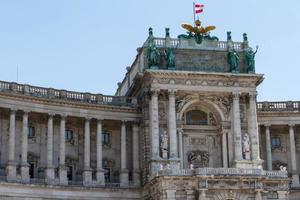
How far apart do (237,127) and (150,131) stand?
8375mm

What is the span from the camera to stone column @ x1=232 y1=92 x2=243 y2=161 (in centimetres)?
6469

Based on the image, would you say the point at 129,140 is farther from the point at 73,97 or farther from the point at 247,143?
the point at 247,143

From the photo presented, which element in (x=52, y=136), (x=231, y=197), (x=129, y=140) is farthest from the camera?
(x=129, y=140)

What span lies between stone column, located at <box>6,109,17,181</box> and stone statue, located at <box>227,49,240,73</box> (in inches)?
839

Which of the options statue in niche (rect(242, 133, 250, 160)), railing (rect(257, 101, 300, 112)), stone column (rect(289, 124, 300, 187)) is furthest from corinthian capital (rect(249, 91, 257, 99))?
stone column (rect(289, 124, 300, 187))

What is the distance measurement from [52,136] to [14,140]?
3.85 m

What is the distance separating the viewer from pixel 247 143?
212ft

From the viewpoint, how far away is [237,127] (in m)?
65.3

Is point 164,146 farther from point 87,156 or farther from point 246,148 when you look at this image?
point 246,148

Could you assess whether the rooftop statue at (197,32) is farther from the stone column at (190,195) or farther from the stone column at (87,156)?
the stone column at (190,195)

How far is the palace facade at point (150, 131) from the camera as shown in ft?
201

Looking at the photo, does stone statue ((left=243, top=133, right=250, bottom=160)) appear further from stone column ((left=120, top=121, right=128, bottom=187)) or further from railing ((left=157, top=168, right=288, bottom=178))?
stone column ((left=120, top=121, right=128, bottom=187))

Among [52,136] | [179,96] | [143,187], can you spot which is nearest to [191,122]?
[179,96]

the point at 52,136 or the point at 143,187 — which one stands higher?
the point at 52,136
